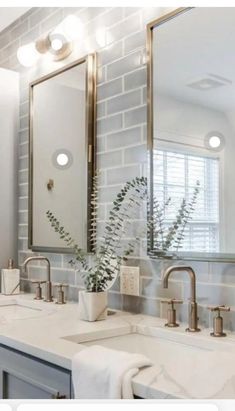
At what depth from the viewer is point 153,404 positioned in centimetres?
102

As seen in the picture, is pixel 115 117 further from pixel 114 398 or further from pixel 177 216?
pixel 114 398

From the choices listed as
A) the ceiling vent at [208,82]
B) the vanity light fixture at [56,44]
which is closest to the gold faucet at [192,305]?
the ceiling vent at [208,82]

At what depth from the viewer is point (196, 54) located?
5.60 ft

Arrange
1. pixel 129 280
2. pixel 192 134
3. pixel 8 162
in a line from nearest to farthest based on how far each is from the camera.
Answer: pixel 192 134, pixel 129 280, pixel 8 162

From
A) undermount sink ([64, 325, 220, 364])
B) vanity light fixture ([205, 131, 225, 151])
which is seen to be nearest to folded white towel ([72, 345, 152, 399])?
undermount sink ([64, 325, 220, 364])

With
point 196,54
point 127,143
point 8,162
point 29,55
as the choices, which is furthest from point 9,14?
point 196,54

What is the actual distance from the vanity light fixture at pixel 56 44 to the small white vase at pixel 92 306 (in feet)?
4.27

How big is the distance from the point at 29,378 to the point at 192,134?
3.31 feet

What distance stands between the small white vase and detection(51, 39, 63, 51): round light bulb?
1333 millimetres

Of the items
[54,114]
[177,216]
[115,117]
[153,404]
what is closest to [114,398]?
[153,404]

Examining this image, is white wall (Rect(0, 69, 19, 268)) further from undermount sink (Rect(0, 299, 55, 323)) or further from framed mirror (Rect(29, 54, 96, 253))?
undermount sink (Rect(0, 299, 55, 323))

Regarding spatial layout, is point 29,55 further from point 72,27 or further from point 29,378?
point 29,378

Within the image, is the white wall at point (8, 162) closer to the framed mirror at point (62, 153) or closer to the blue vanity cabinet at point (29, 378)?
the framed mirror at point (62, 153)

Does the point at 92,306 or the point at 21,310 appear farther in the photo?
the point at 21,310
